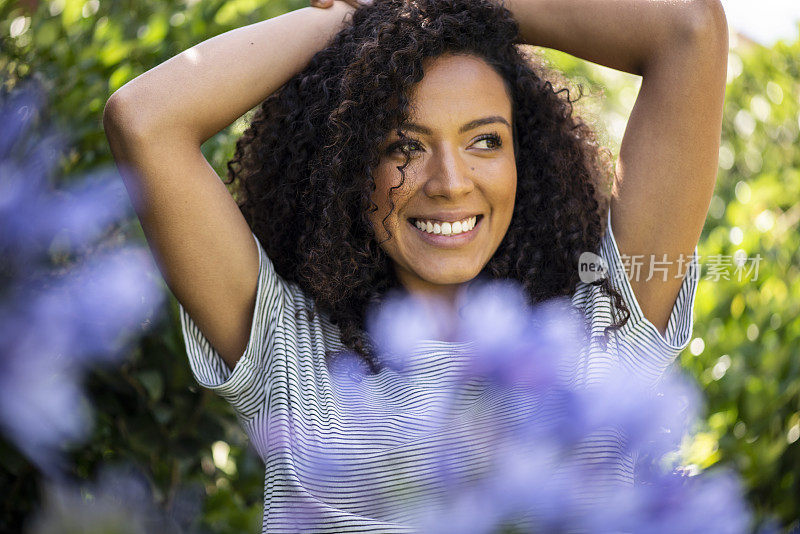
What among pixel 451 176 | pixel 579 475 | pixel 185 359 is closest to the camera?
pixel 579 475

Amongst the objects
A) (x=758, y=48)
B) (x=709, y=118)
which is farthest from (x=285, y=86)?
(x=758, y=48)

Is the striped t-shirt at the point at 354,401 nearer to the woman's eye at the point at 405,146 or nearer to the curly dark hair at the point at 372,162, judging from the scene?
the curly dark hair at the point at 372,162

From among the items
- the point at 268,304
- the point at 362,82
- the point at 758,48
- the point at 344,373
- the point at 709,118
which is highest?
the point at 362,82

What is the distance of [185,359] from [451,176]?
2.71ft

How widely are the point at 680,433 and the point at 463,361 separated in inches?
31.0

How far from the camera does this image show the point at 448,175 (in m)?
1.57

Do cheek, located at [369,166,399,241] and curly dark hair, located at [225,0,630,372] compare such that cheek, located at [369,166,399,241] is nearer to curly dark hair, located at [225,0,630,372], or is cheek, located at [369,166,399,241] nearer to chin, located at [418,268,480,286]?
curly dark hair, located at [225,0,630,372]

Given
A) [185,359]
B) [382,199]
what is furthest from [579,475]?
[185,359]

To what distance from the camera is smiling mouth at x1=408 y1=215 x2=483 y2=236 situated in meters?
1.63

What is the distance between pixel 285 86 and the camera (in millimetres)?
1775

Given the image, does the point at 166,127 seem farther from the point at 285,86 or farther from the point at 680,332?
the point at 680,332

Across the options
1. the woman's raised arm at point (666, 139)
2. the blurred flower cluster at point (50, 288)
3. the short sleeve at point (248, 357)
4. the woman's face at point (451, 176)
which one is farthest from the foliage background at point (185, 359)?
the woman's face at point (451, 176)

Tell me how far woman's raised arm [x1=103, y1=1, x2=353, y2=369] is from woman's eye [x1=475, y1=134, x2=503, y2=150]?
→ 42cm

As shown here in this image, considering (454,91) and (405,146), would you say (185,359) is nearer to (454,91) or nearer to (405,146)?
(405,146)
